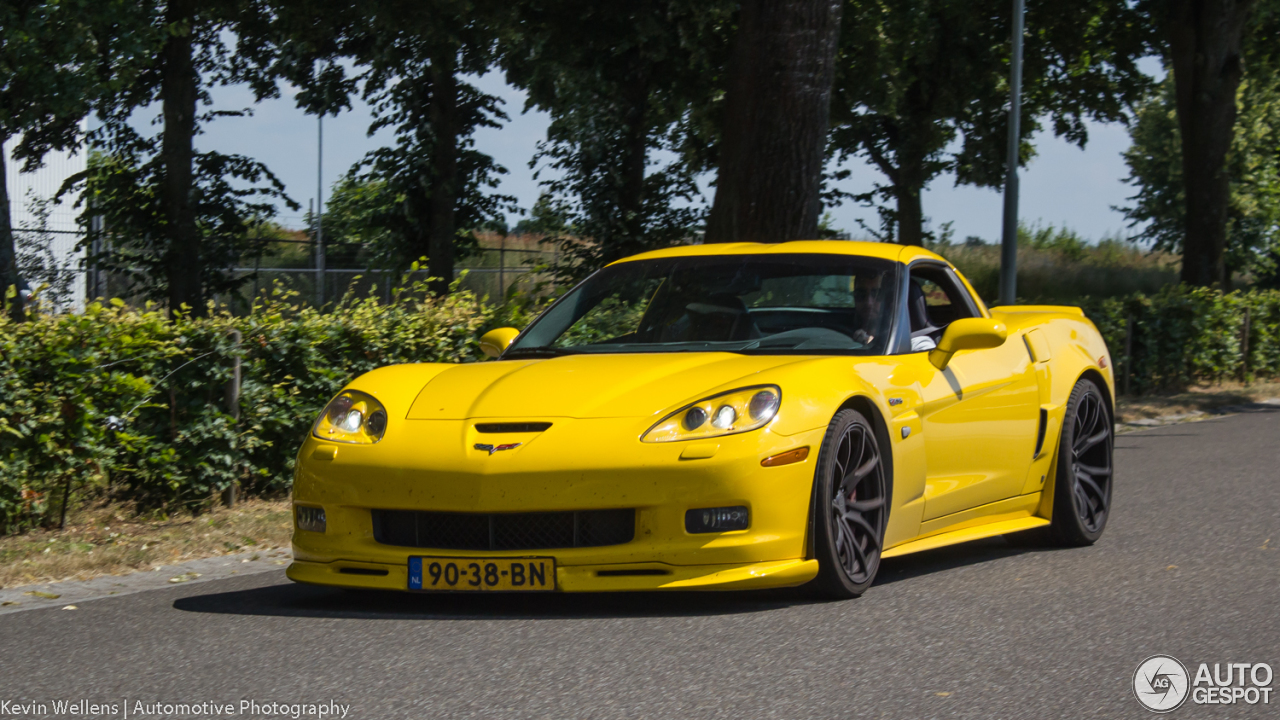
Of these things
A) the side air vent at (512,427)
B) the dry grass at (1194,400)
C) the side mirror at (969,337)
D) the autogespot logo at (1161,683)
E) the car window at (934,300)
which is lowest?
the autogespot logo at (1161,683)

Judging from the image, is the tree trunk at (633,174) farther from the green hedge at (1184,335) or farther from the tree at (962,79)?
the green hedge at (1184,335)

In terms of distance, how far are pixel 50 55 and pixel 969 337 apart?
1301cm

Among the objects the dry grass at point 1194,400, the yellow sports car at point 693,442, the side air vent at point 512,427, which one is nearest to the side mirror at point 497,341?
the yellow sports car at point 693,442

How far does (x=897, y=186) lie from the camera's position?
1304 inches

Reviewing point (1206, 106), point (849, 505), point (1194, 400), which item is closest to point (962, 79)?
point (1206, 106)

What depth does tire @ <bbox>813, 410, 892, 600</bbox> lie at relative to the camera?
5.48m

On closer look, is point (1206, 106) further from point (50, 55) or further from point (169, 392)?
point (169, 392)

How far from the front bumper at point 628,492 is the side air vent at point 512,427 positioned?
0.04m

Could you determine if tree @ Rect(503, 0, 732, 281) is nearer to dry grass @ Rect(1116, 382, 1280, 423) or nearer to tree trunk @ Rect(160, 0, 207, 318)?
tree trunk @ Rect(160, 0, 207, 318)

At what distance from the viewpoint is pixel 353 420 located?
5.76m

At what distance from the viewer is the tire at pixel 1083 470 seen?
23.9 feet

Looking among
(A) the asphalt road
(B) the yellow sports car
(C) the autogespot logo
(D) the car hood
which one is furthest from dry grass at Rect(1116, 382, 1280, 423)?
(C) the autogespot logo

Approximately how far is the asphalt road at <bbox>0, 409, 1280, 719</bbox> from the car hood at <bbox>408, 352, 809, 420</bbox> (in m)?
0.75

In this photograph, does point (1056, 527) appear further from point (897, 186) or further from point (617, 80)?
point (897, 186)
